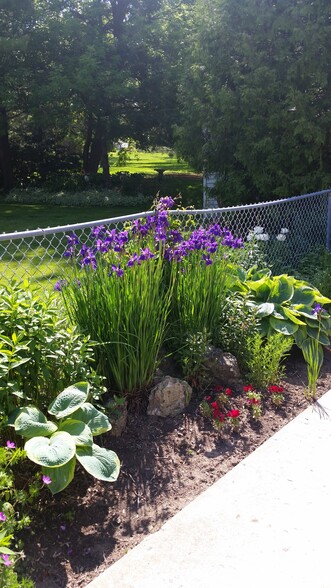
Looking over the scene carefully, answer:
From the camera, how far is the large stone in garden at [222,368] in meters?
3.88

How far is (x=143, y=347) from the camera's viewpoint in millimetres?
3451

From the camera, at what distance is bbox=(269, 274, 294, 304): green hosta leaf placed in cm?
459

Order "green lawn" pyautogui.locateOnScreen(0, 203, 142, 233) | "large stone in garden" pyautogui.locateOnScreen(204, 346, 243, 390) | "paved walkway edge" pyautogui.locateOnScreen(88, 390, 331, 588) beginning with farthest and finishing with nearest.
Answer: "green lawn" pyautogui.locateOnScreen(0, 203, 142, 233)
"large stone in garden" pyautogui.locateOnScreen(204, 346, 243, 390)
"paved walkway edge" pyautogui.locateOnScreen(88, 390, 331, 588)

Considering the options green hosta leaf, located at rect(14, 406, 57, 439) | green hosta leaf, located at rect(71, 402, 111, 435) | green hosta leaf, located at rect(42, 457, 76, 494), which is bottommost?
green hosta leaf, located at rect(42, 457, 76, 494)

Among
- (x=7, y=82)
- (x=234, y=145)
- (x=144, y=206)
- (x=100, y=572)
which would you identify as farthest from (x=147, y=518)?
(x=7, y=82)

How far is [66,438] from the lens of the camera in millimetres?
2516

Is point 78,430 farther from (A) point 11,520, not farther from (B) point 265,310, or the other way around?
(B) point 265,310

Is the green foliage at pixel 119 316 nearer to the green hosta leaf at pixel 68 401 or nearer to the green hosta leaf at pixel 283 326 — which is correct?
the green hosta leaf at pixel 68 401

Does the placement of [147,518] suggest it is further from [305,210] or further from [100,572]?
[305,210]

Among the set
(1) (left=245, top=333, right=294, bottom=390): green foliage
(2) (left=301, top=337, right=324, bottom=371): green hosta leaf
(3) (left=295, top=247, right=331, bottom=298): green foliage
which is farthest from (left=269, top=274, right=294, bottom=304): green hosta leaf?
(3) (left=295, top=247, right=331, bottom=298): green foliage

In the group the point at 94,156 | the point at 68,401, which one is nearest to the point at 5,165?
the point at 94,156

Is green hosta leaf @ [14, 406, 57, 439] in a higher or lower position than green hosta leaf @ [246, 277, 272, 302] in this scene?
higher

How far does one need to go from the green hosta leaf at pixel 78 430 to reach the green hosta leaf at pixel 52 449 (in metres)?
0.05

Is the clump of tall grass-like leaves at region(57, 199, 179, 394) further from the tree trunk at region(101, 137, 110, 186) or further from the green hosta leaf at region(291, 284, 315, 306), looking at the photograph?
the tree trunk at region(101, 137, 110, 186)
